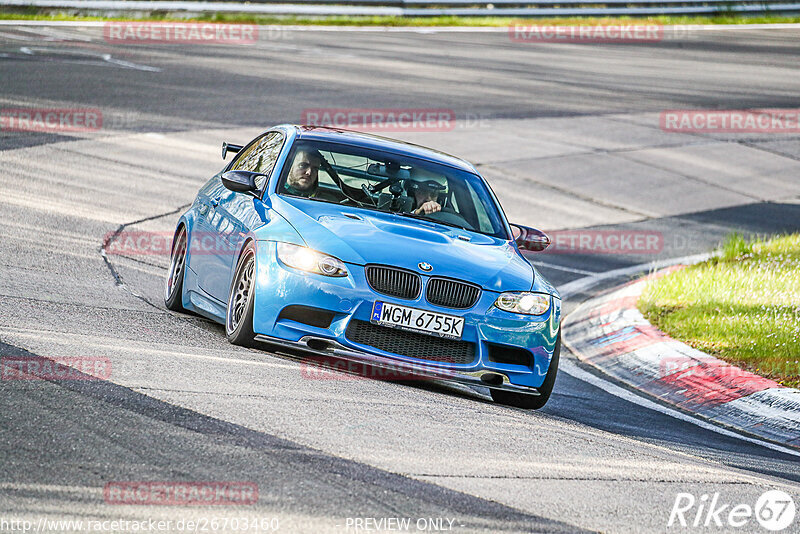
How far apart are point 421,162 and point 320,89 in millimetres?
15566

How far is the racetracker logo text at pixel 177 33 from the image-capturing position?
2995 centimetres

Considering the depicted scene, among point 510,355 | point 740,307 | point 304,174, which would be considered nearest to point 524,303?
point 510,355

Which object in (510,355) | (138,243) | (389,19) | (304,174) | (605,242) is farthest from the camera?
(389,19)

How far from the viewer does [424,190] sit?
889 centimetres

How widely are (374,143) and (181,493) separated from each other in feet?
15.7

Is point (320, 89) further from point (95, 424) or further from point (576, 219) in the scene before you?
point (95, 424)

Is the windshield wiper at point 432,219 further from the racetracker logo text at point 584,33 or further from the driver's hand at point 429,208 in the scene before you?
the racetracker logo text at point 584,33

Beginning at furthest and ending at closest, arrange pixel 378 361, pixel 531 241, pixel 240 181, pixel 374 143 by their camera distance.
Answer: pixel 374 143
pixel 531 241
pixel 240 181
pixel 378 361

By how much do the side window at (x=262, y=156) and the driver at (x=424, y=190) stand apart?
3.37ft

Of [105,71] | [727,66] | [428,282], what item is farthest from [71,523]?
[727,66]

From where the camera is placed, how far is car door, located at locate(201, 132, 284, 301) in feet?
27.5

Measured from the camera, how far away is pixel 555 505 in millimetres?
5434

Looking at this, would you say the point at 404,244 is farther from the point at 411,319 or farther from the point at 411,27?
the point at 411,27

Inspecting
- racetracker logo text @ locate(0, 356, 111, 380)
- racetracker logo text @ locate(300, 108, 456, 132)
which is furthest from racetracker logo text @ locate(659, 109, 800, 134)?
racetracker logo text @ locate(0, 356, 111, 380)
